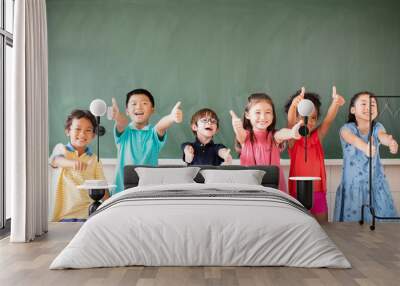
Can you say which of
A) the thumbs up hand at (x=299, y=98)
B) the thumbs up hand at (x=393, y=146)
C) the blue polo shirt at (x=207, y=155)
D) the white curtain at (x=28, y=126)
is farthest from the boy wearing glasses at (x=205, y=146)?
the thumbs up hand at (x=393, y=146)

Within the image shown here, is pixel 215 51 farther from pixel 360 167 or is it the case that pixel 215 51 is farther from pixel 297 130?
pixel 360 167

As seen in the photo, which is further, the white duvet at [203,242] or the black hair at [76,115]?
the black hair at [76,115]

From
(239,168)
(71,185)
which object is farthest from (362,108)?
(71,185)

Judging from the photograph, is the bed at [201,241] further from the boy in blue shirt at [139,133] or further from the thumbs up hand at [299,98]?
the thumbs up hand at [299,98]

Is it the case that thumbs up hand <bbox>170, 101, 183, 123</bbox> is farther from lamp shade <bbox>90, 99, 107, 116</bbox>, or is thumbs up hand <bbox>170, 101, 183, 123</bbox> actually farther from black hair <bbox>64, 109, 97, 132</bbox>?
black hair <bbox>64, 109, 97, 132</bbox>

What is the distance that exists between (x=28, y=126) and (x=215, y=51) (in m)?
2.88

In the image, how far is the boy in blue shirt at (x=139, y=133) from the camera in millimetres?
7664

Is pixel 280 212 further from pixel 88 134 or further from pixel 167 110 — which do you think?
pixel 88 134

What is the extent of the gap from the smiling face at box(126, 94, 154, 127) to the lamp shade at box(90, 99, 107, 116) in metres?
0.36

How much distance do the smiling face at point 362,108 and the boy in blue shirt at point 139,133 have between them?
2401 mm

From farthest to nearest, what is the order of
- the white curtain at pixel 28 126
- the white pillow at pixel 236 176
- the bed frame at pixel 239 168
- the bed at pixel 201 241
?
the bed frame at pixel 239 168
the white pillow at pixel 236 176
the white curtain at pixel 28 126
the bed at pixel 201 241

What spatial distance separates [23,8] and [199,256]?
11.1 feet

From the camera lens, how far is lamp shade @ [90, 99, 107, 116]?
24.4ft

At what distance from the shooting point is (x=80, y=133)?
773 centimetres
